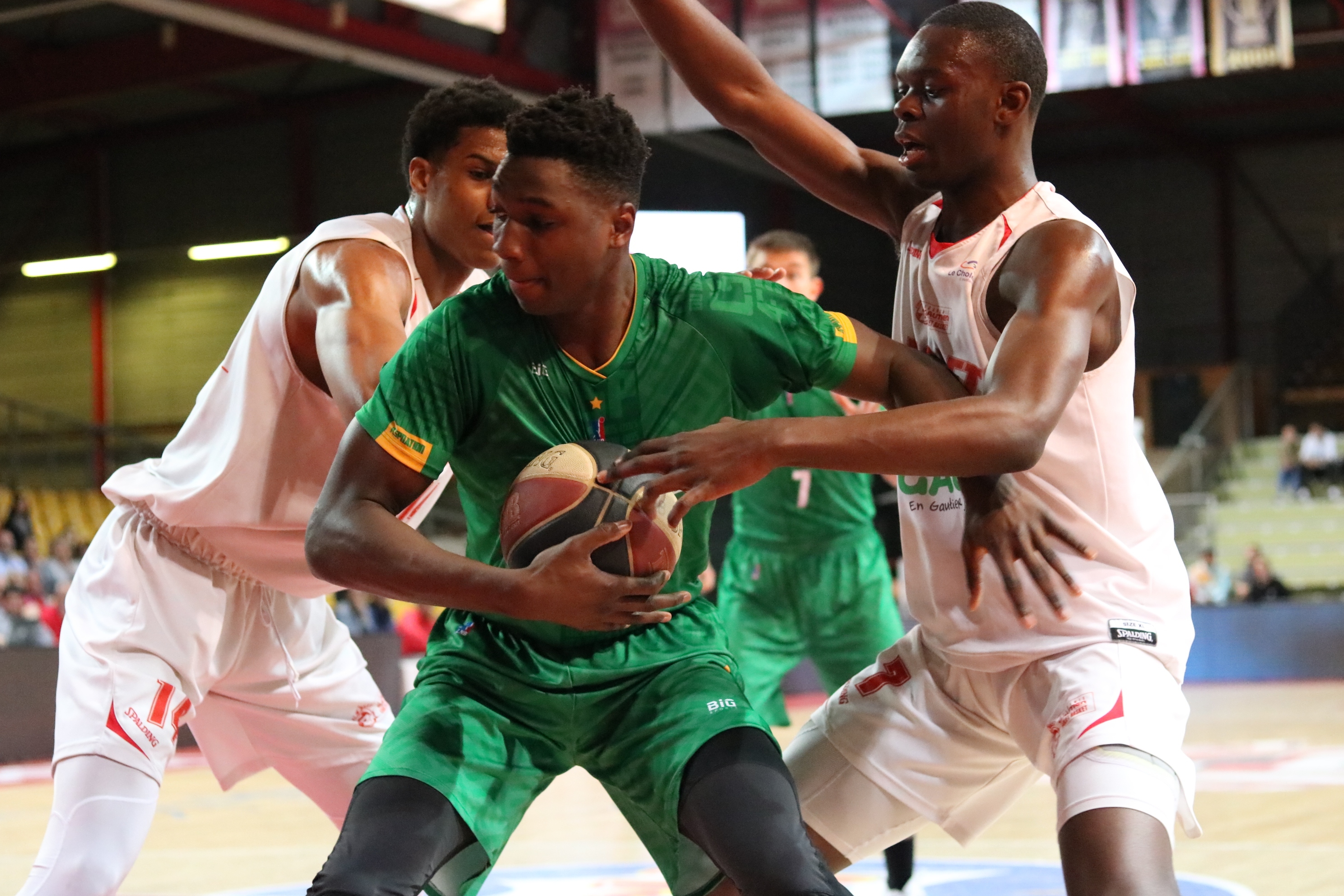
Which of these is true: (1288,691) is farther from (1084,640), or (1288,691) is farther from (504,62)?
(1084,640)

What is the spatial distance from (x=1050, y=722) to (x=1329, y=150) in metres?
22.8

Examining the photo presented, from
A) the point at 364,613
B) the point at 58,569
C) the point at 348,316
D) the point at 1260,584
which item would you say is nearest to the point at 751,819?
the point at 348,316

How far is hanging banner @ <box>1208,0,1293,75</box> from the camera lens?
13344 millimetres

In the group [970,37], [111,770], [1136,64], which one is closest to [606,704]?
[111,770]

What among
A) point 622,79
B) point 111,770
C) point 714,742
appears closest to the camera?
point 714,742

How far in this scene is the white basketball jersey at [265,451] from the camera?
3.62 meters

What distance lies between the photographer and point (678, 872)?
2.96 meters

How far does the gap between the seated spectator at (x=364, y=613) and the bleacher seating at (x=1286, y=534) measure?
1026 centimetres

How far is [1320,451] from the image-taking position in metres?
19.9

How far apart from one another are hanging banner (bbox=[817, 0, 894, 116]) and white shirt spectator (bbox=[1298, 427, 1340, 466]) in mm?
9055

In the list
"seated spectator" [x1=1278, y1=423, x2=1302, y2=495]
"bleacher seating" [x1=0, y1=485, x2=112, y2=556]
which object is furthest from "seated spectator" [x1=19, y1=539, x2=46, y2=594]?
"seated spectator" [x1=1278, y1=423, x2=1302, y2=495]

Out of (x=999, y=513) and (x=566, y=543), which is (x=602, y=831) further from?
(x=566, y=543)

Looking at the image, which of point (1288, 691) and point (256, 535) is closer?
point (256, 535)

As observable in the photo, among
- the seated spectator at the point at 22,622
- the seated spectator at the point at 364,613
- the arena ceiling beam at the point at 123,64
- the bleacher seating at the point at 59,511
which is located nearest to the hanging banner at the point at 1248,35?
the seated spectator at the point at 364,613
